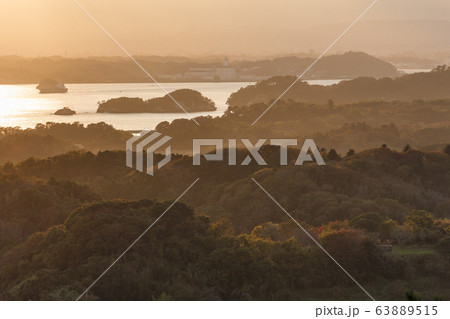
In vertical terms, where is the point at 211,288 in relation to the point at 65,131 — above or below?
above

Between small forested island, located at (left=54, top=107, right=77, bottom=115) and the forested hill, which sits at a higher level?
the forested hill

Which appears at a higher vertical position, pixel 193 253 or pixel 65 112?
pixel 193 253

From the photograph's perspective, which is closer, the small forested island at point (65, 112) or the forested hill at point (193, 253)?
the forested hill at point (193, 253)

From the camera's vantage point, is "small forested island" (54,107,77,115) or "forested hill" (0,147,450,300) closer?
"forested hill" (0,147,450,300)

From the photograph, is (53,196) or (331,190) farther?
(331,190)

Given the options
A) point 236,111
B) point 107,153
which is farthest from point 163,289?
point 236,111

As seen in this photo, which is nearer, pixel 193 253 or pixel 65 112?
pixel 193 253

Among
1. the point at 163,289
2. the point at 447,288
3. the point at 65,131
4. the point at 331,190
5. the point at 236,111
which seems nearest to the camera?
the point at 163,289

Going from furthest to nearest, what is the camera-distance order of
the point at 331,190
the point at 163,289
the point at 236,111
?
the point at 236,111 → the point at 331,190 → the point at 163,289

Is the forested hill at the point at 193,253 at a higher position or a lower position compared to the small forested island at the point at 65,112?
higher

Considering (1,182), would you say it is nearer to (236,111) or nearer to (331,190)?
(331,190)
